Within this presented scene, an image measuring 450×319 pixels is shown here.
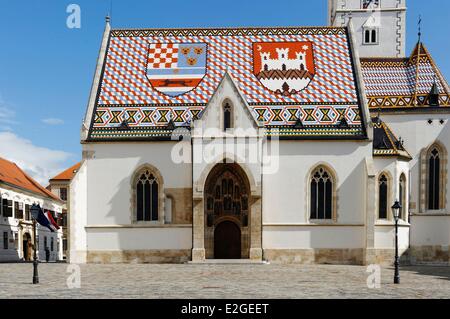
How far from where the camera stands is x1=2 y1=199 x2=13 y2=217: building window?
147 feet

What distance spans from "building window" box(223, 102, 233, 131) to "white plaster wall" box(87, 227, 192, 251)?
610cm

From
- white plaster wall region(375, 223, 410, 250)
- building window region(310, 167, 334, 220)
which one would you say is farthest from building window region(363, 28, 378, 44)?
white plaster wall region(375, 223, 410, 250)

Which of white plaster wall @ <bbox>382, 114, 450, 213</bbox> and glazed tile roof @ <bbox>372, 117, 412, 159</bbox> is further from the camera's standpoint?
white plaster wall @ <bbox>382, 114, 450, 213</bbox>

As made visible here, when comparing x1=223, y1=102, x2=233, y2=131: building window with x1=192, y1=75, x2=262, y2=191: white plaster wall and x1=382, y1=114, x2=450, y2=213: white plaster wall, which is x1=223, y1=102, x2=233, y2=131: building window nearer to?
x1=192, y1=75, x2=262, y2=191: white plaster wall

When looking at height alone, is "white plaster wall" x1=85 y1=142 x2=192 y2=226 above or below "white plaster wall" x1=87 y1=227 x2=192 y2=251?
above

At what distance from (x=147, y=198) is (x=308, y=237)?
30.5 ft

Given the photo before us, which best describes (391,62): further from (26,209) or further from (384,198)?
(26,209)

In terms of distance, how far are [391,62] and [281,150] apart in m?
13.1

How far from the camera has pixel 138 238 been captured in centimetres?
3194

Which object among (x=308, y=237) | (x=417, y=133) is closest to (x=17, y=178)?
(x=308, y=237)

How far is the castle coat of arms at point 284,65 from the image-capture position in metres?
34.2

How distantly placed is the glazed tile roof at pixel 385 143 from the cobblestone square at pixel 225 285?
30.9ft
